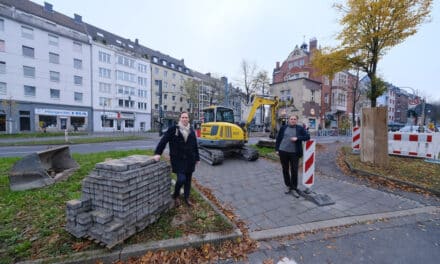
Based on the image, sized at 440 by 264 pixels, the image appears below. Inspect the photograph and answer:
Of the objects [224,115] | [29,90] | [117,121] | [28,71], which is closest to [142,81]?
[117,121]

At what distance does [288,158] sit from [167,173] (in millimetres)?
2912

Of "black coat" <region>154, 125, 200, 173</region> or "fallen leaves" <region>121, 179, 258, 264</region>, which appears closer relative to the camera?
"fallen leaves" <region>121, 179, 258, 264</region>

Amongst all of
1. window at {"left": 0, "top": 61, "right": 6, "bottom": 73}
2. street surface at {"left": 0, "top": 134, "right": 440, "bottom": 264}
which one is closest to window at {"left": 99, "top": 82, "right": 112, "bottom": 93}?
window at {"left": 0, "top": 61, "right": 6, "bottom": 73}

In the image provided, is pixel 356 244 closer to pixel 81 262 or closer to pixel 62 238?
pixel 81 262

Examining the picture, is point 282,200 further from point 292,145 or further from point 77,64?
point 77,64

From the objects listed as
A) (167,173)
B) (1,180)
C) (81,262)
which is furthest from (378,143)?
(1,180)

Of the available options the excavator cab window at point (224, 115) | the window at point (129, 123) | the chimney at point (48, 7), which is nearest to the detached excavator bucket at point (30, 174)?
the excavator cab window at point (224, 115)

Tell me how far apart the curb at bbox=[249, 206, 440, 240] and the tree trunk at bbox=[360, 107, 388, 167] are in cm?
315

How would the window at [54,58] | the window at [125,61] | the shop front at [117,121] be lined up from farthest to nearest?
the window at [125,61] → the shop front at [117,121] → the window at [54,58]

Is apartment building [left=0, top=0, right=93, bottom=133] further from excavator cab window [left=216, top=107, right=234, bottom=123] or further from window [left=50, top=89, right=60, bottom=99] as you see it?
excavator cab window [left=216, top=107, right=234, bottom=123]

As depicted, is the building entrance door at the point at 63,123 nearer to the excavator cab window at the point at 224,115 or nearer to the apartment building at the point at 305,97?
the excavator cab window at the point at 224,115

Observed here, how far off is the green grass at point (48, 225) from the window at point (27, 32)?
3477 centimetres

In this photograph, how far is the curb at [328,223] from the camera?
10.3 feet

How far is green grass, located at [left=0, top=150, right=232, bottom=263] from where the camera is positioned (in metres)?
2.53
